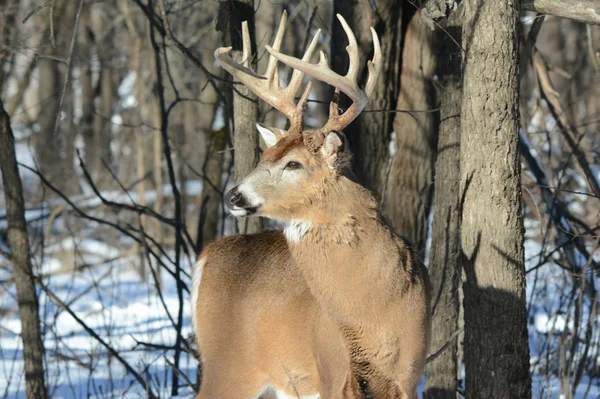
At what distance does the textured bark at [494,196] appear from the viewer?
405 cm

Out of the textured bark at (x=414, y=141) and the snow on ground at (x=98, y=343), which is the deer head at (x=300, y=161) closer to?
the snow on ground at (x=98, y=343)

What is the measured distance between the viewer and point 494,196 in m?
4.08

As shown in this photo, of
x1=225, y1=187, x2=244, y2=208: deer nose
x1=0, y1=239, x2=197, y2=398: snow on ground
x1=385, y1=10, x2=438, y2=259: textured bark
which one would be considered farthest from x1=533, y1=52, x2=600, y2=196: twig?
x1=0, y1=239, x2=197, y2=398: snow on ground

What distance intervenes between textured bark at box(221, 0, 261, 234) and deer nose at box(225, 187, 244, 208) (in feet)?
4.26

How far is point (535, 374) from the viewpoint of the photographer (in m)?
7.25

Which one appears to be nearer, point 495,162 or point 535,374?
point 495,162

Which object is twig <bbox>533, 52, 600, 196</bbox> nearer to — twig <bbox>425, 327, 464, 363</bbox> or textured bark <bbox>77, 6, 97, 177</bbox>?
twig <bbox>425, 327, 464, 363</bbox>

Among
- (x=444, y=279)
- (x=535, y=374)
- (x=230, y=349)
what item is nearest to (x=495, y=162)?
(x=444, y=279)

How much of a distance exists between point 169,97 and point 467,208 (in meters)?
10.5

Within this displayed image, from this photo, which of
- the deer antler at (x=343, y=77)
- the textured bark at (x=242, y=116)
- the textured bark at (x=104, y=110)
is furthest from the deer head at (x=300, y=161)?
the textured bark at (x=104, y=110)

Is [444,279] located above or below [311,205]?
below

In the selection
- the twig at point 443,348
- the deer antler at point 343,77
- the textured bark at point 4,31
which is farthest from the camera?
the textured bark at point 4,31

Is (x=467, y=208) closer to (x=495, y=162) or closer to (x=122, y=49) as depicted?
(x=495, y=162)

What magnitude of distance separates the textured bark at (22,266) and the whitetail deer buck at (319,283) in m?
1.56
